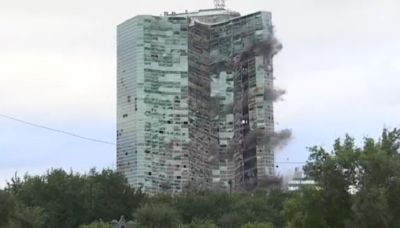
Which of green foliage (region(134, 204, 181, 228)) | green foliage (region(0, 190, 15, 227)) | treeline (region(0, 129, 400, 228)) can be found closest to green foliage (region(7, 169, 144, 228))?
treeline (region(0, 129, 400, 228))

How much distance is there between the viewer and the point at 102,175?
69.9m

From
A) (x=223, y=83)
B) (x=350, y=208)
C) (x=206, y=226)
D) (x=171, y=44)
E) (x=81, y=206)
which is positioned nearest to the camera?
(x=350, y=208)

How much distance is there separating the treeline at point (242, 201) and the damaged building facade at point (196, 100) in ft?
42.6

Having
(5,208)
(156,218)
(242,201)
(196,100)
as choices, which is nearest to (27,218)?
(5,208)

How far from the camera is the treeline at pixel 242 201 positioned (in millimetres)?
30016

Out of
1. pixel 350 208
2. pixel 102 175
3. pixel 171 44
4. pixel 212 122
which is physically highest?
pixel 171 44

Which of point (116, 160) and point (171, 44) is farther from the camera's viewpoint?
point (171, 44)

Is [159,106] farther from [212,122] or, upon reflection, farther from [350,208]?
[350,208]

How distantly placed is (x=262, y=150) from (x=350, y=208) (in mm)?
69398

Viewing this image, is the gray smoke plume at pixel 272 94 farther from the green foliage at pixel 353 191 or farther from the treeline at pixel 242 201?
A: the green foliage at pixel 353 191

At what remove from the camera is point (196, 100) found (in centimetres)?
9712

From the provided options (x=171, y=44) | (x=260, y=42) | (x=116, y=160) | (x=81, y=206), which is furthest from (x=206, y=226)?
(x=260, y=42)

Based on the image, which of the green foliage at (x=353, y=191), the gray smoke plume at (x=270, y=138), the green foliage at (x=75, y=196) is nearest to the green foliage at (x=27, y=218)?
the green foliage at (x=75, y=196)

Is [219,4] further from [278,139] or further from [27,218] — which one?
[27,218]
